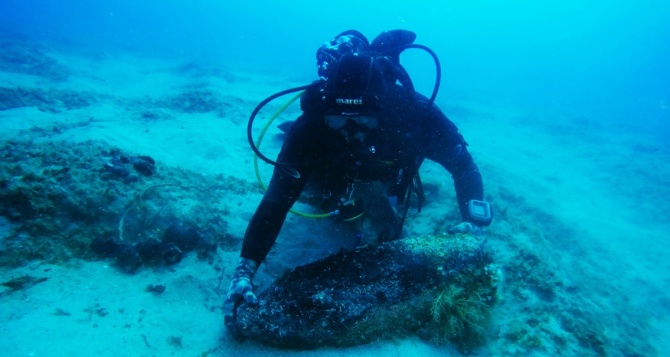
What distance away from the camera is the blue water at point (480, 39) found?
27500mm

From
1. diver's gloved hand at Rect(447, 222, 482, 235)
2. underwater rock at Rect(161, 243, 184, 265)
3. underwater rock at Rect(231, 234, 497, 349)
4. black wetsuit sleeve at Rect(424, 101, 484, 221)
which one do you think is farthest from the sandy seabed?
black wetsuit sleeve at Rect(424, 101, 484, 221)

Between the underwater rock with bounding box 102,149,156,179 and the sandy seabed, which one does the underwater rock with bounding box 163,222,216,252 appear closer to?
the sandy seabed

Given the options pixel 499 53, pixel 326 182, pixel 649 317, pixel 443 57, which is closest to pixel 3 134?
pixel 326 182

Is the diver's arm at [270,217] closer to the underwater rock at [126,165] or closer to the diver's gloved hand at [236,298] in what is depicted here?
the diver's gloved hand at [236,298]

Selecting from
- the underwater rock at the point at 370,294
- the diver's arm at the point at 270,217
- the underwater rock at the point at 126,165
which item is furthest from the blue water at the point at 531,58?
the underwater rock at the point at 126,165

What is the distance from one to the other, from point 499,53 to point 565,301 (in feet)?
195

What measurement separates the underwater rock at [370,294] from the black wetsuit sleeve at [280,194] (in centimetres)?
53

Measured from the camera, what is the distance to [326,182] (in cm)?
379

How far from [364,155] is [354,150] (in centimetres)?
13

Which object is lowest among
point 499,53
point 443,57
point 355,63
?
point 355,63

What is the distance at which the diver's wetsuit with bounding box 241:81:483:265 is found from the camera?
3.18m

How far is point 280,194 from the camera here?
3.28 metres

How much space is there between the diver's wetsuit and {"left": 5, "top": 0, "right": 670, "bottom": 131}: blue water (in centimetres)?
2015

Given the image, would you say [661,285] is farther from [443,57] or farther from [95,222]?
[443,57]
